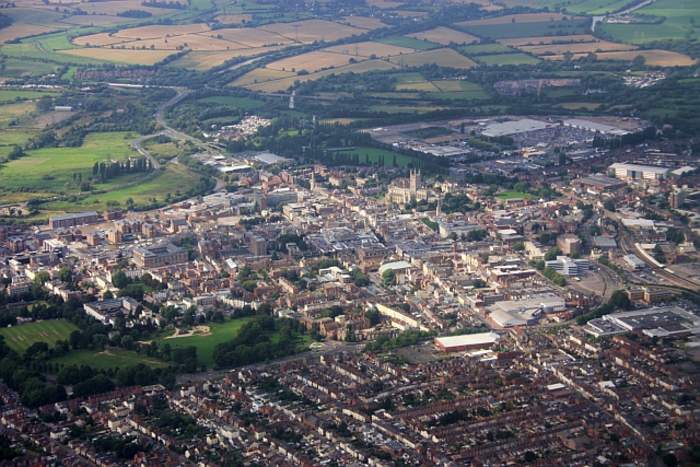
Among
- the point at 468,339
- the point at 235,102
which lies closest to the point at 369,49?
the point at 235,102

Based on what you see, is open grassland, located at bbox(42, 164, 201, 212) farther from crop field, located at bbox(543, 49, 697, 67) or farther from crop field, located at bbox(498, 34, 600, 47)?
crop field, located at bbox(498, 34, 600, 47)

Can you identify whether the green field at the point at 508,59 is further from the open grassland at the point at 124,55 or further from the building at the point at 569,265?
the building at the point at 569,265

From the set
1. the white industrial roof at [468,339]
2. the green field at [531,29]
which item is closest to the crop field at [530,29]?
the green field at [531,29]

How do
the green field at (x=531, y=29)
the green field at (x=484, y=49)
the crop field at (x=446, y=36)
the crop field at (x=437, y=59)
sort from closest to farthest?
1. the crop field at (x=437, y=59)
2. the green field at (x=484, y=49)
3. the crop field at (x=446, y=36)
4. the green field at (x=531, y=29)

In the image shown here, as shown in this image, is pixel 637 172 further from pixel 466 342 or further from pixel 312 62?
pixel 312 62

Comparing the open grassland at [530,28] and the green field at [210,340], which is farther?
the open grassland at [530,28]

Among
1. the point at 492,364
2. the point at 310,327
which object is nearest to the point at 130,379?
the point at 310,327

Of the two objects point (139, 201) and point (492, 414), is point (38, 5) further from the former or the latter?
point (492, 414)
